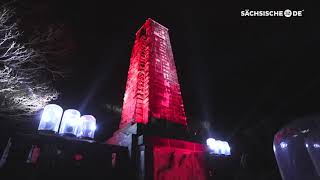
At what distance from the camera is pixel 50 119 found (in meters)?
9.41

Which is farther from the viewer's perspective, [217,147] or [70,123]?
[217,147]

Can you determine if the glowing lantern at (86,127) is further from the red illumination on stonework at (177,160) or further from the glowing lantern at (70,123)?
the red illumination on stonework at (177,160)

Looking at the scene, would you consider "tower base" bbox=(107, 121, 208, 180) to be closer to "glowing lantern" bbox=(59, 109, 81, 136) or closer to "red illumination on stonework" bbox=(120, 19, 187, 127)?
"red illumination on stonework" bbox=(120, 19, 187, 127)

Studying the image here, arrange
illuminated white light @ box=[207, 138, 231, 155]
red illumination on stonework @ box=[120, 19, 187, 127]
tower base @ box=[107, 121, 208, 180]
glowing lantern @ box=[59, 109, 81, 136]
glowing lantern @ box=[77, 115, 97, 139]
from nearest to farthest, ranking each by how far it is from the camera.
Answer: tower base @ box=[107, 121, 208, 180] < glowing lantern @ box=[59, 109, 81, 136] < glowing lantern @ box=[77, 115, 97, 139] < red illumination on stonework @ box=[120, 19, 187, 127] < illuminated white light @ box=[207, 138, 231, 155]

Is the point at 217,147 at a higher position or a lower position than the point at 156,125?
lower

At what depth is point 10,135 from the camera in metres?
7.60

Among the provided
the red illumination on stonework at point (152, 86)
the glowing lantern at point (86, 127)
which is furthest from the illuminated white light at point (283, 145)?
the glowing lantern at point (86, 127)

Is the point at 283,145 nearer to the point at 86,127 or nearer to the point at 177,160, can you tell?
the point at 177,160

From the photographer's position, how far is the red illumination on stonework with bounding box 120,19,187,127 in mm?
10680

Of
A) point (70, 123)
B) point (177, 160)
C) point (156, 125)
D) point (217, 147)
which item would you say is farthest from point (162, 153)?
point (217, 147)

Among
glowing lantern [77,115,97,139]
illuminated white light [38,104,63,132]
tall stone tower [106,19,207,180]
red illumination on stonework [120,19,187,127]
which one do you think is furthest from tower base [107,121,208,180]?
illuminated white light [38,104,63,132]

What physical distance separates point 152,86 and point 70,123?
14.6 ft

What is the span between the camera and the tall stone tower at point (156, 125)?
897 cm

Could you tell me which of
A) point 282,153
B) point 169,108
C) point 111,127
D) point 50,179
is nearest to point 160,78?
point 169,108
